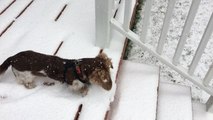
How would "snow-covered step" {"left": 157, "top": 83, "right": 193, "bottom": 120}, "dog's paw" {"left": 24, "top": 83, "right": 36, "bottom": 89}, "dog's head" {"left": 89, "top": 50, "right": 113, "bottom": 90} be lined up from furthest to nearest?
1. "snow-covered step" {"left": 157, "top": 83, "right": 193, "bottom": 120}
2. "dog's paw" {"left": 24, "top": 83, "right": 36, "bottom": 89}
3. "dog's head" {"left": 89, "top": 50, "right": 113, "bottom": 90}

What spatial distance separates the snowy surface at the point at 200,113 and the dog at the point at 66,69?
0.59 meters

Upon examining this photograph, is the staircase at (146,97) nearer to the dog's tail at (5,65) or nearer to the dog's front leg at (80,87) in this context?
the dog's front leg at (80,87)

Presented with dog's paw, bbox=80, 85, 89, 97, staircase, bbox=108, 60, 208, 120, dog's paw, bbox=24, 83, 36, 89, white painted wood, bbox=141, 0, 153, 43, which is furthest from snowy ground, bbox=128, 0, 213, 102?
dog's paw, bbox=24, 83, 36, 89

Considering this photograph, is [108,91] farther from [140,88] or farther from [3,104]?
[3,104]

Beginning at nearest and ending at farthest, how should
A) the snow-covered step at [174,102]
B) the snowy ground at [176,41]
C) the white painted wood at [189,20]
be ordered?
the white painted wood at [189,20], the snow-covered step at [174,102], the snowy ground at [176,41]

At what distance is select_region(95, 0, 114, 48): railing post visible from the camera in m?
1.36

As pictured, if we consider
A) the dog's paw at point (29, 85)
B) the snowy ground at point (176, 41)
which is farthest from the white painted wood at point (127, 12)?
the dog's paw at point (29, 85)

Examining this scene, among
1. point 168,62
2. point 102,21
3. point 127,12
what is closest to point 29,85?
point 102,21

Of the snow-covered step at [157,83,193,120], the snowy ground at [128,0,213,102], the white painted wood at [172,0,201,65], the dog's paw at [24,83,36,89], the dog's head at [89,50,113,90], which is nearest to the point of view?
the white painted wood at [172,0,201,65]

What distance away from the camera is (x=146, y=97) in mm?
1430

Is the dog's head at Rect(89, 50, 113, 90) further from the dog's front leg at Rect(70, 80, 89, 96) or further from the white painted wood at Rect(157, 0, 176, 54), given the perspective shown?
the white painted wood at Rect(157, 0, 176, 54)

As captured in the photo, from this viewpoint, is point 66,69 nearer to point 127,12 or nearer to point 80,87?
point 80,87

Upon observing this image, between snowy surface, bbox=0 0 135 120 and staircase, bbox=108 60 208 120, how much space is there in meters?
0.08

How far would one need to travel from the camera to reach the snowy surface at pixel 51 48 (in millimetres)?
1292
